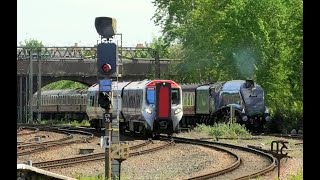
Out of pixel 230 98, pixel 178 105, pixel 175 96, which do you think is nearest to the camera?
pixel 175 96

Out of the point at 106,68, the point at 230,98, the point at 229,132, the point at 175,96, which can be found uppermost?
the point at 106,68

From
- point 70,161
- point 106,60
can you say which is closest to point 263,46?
point 70,161

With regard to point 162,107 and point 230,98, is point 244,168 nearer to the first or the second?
point 162,107

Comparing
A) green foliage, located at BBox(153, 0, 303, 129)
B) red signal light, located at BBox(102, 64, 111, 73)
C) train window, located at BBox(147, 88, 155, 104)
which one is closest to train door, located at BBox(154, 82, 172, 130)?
train window, located at BBox(147, 88, 155, 104)

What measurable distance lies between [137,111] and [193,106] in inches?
511

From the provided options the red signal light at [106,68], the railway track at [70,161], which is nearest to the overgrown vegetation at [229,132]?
the railway track at [70,161]

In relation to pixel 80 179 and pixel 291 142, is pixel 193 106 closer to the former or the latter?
pixel 291 142

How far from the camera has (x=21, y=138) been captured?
108ft

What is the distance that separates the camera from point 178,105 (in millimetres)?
28734

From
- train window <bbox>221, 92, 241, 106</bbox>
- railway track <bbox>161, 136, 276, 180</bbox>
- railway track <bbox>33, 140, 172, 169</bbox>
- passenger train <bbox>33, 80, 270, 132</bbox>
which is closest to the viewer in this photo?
railway track <bbox>161, 136, 276, 180</bbox>

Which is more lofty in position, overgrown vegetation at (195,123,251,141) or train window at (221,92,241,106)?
train window at (221,92,241,106)

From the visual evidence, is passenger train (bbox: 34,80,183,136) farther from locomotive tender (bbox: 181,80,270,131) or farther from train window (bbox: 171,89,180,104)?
locomotive tender (bbox: 181,80,270,131)

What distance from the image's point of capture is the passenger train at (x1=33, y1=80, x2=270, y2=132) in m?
28.3
